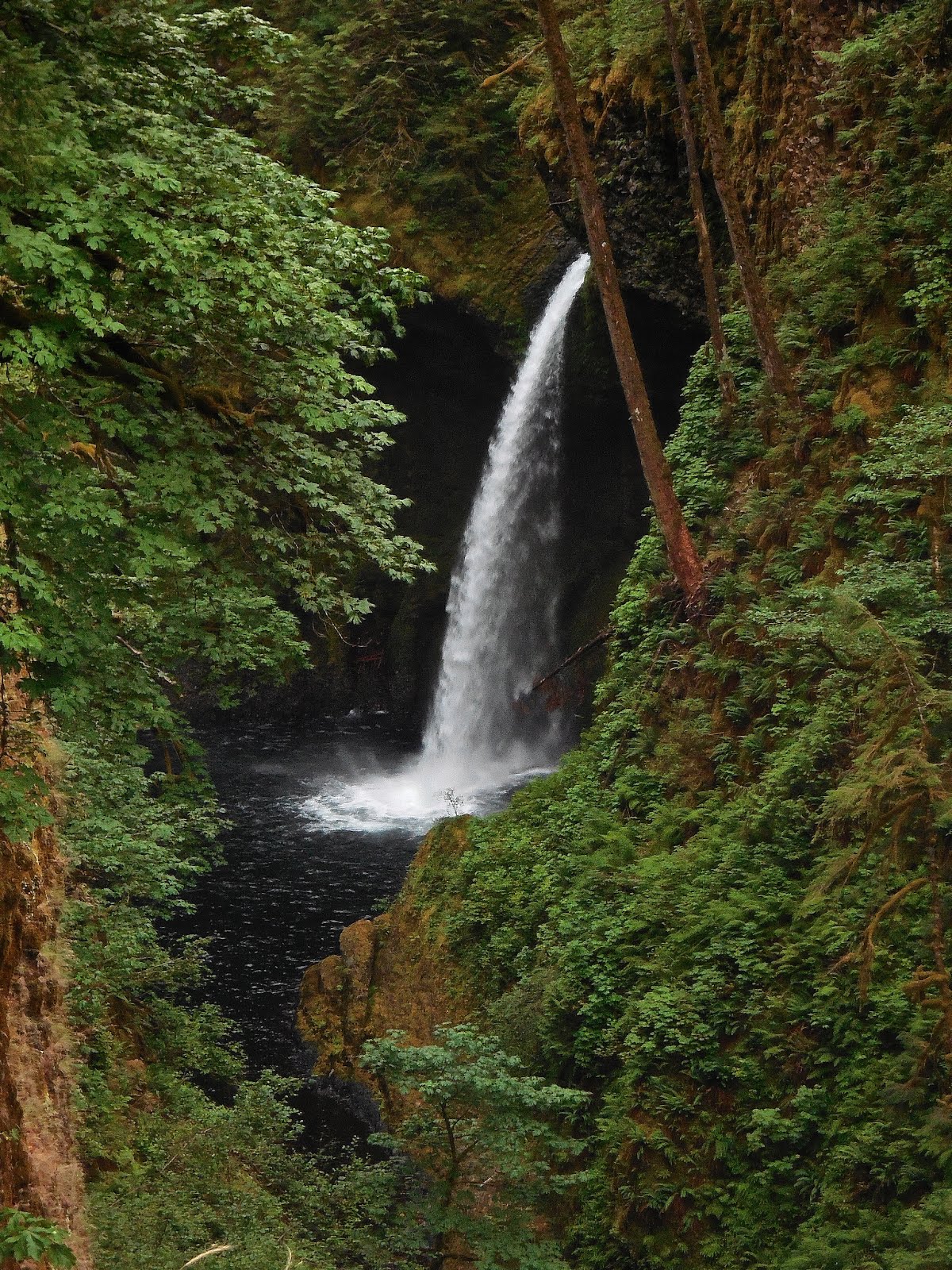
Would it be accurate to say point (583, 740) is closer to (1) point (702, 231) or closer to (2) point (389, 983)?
(2) point (389, 983)

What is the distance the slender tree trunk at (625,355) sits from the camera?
11.7 m

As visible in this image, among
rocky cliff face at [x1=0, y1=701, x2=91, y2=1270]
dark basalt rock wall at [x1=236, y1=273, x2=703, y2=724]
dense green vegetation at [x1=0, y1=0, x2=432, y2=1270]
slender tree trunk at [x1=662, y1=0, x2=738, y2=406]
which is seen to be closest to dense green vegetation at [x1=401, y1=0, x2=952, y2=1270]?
slender tree trunk at [x1=662, y1=0, x2=738, y2=406]

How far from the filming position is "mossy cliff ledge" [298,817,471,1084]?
1259cm

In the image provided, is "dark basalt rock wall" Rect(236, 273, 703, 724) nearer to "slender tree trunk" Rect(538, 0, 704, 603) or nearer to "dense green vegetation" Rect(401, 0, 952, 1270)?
"slender tree trunk" Rect(538, 0, 704, 603)

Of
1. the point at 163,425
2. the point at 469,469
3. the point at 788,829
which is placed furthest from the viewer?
the point at 469,469

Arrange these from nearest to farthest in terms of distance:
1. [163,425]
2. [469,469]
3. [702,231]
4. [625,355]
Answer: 1. [163,425]
2. [625,355]
3. [702,231]
4. [469,469]

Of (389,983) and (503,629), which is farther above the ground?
(503,629)

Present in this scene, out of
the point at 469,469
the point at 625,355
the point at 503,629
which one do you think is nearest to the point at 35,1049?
the point at 625,355

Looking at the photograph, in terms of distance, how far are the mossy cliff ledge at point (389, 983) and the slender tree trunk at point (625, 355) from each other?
463 centimetres

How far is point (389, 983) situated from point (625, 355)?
7847 millimetres

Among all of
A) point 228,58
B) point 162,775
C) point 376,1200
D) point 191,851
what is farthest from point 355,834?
point 228,58

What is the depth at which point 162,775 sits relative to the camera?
993 cm

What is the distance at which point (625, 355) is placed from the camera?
12.1 m

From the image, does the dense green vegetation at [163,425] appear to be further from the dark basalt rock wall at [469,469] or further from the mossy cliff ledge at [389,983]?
the dark basalt rock wall at [469,469]
